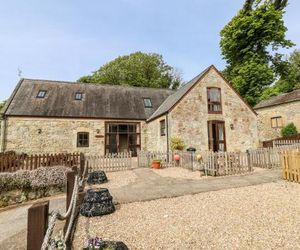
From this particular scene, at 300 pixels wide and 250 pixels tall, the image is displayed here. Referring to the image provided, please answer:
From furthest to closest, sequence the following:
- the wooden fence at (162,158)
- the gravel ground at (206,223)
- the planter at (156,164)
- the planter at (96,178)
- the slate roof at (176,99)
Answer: the slate roof at (176,99) < the wooden fence at (162,158) < the planter at (156,164) < the planter at (96,178) < the gravel ground at (206,223)

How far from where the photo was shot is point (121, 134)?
20.6 metres

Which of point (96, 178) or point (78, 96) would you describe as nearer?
point (96, 178)

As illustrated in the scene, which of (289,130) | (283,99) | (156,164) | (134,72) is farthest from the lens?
(134,72)

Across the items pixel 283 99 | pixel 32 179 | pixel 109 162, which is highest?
pixel 283 99

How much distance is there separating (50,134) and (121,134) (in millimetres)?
6373

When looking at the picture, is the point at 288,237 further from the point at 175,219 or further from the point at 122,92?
the point at 122,92

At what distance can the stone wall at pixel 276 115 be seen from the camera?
24.8 metres

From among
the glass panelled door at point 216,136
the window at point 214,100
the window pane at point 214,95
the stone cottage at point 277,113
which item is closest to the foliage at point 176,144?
the glass panelled door at point 216,136

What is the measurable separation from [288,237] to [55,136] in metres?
18.2

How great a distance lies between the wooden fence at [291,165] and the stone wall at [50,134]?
14.5 m

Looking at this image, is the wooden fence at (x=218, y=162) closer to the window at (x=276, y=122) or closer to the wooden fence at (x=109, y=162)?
the wooden fence at (x=109, y=162)

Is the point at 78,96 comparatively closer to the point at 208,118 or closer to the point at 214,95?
the point at 208,118

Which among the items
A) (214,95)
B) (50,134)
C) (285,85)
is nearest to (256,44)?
(285,85)

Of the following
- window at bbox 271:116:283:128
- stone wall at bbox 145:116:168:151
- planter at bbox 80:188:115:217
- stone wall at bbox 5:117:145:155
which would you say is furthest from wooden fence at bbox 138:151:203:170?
window at bbox 271:116:283:128
